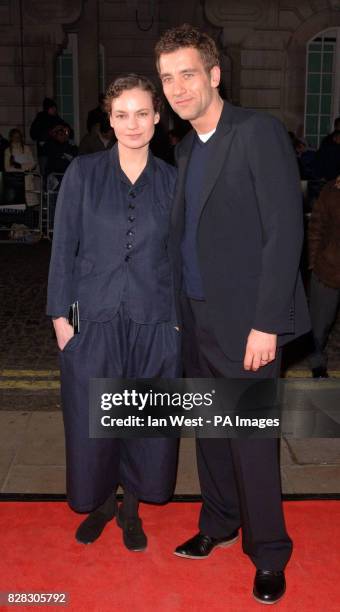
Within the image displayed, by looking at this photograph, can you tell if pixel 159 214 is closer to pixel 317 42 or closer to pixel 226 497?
pixel 226 497

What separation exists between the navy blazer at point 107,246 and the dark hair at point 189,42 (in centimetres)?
55

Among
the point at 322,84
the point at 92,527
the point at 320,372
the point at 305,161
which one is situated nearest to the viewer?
the point at 92,527

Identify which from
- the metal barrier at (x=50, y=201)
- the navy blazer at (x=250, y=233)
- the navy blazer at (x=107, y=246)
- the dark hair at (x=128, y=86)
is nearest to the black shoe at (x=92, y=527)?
the navy blazer at (x=107, y=246)

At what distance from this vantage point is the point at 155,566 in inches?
127

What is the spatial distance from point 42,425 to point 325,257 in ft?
7.60

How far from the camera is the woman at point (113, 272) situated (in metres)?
3.07

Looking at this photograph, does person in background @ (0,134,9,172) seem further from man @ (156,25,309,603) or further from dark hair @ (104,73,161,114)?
man @ (156,25,309,603)

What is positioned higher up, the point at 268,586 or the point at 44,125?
the point at 44,125

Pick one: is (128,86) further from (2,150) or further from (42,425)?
(2,150)

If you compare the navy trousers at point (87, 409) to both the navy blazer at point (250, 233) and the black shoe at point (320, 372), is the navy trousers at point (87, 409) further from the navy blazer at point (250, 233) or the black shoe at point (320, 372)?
the black shoe at point (320, 372)

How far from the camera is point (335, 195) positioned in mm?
5113

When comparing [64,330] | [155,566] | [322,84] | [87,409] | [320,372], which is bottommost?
[155,566]

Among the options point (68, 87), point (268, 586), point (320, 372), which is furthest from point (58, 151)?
point (268, 586)

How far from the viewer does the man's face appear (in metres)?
2.75
